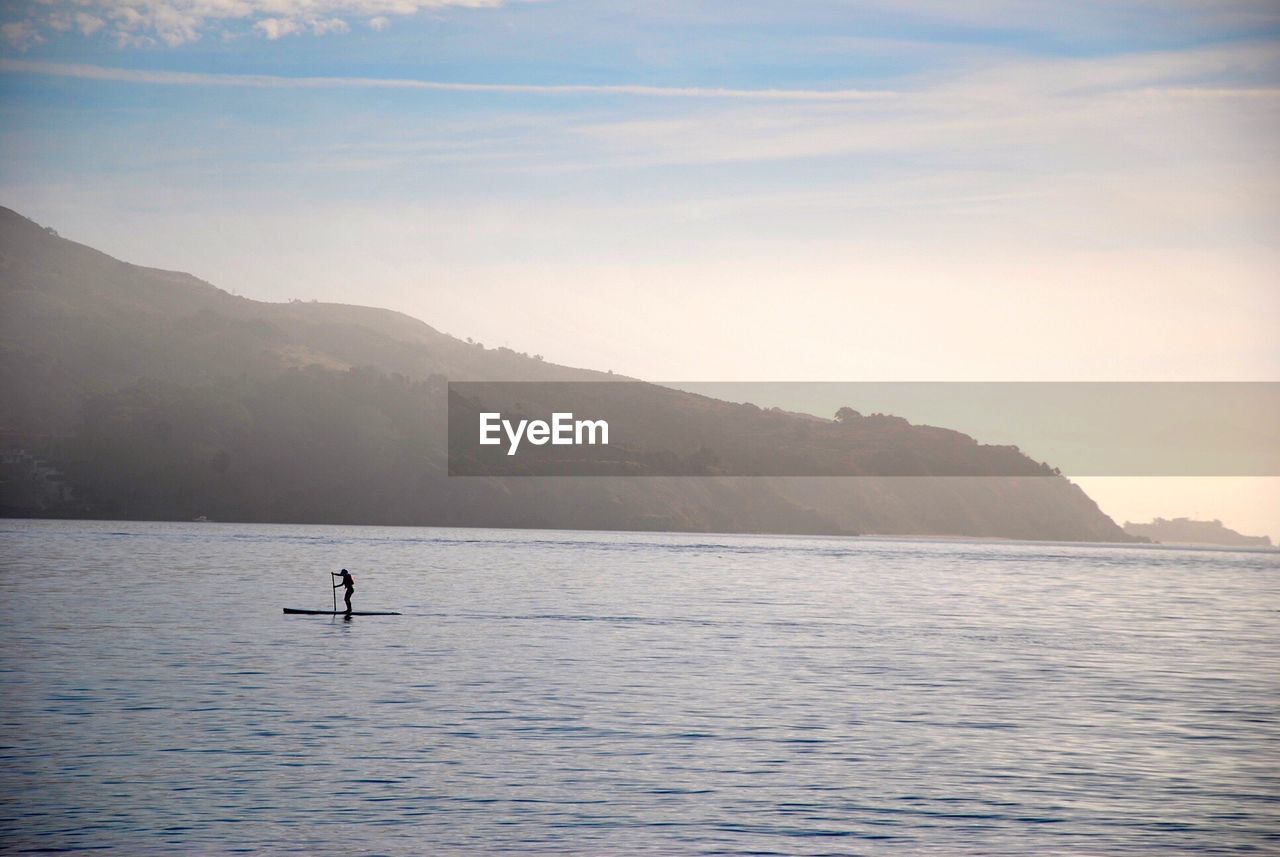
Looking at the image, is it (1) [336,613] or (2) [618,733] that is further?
(1) [336,613]

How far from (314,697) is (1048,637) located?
57348 mm

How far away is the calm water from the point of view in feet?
102

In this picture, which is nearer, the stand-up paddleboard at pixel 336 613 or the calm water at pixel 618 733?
the calm water at pixel 618 733

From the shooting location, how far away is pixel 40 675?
177 feet

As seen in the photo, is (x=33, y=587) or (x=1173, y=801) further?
(x=33, y=587)

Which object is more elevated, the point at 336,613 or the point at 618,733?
the point at 336,613

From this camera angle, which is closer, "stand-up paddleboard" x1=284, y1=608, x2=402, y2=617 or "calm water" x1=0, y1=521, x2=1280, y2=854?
"calm water" x1=0, y1=521, x2=1280, y2=854

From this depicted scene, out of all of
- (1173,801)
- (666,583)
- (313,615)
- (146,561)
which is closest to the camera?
(1173,801)

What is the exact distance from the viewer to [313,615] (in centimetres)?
8944

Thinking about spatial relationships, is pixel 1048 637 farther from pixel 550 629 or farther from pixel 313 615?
pixel 313 615

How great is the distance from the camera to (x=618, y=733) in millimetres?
43281

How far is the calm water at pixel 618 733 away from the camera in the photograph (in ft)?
102

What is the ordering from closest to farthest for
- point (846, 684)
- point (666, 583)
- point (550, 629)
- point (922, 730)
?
point (922, 730) → point (846, 684) → point (550, 629) → point (666, 583)

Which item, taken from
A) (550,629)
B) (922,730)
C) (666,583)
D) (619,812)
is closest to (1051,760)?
(922,730)
